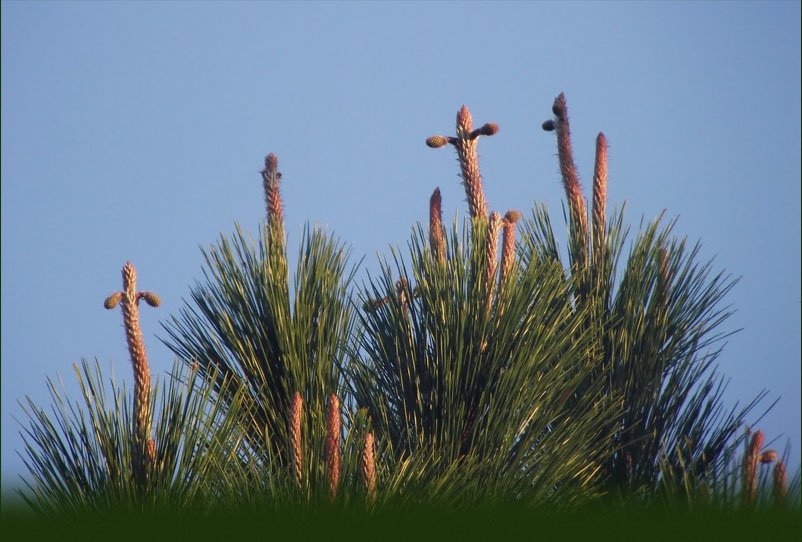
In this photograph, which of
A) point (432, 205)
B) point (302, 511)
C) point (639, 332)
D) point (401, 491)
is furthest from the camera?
point (639, 332)

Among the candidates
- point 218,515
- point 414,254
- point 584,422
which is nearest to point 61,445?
point 218,515

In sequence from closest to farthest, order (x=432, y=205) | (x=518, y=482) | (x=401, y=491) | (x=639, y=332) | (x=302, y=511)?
(x=302, y=511) → (x=401, y=491) → (x=518, y=482) → (x=432, y=205) → (x=639, y=332)

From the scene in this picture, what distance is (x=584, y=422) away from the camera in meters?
5.96

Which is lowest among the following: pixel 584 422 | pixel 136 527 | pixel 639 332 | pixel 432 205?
pixel 136 527

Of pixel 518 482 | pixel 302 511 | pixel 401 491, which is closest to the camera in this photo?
pixel 302 511

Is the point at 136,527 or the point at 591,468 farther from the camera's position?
the point at 591,468

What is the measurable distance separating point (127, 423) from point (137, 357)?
11.3 inches

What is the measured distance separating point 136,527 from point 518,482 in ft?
7.53

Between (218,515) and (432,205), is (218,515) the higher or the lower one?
the lower one

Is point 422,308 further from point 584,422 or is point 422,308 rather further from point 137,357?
point 137,357

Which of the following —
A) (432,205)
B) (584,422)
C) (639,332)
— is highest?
(432,205)

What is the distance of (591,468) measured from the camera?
6.22 metres

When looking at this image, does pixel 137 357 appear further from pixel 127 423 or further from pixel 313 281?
pixel 313 281

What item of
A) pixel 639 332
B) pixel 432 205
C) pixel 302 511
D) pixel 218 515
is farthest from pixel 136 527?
pixel 639 332
